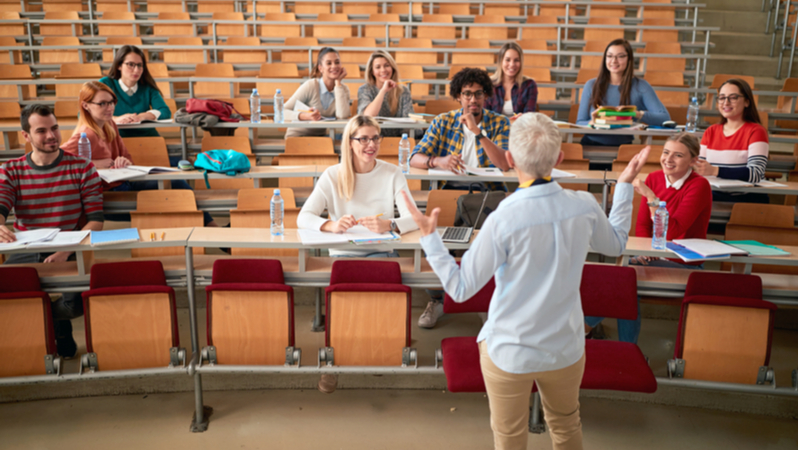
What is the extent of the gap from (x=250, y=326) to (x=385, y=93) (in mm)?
2231

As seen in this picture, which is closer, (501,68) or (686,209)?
(686,209)

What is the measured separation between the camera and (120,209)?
310cm

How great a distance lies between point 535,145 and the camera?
4.50ft

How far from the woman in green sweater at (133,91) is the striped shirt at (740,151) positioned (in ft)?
11.4

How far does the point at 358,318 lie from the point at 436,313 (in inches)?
31.1

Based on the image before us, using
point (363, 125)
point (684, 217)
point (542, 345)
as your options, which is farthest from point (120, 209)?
point (684, 217)

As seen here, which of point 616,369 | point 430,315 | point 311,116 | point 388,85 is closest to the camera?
point 616,369

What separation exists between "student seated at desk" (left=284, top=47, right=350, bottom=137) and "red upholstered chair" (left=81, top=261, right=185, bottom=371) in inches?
82.8

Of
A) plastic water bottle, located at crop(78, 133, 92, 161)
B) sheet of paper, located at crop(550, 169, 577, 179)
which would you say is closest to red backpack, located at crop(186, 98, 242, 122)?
plastic water bottle, located at crop(78, 133, 92, 161)

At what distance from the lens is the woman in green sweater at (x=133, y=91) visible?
3.88 meters

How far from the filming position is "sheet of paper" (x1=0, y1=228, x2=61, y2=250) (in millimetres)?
2174

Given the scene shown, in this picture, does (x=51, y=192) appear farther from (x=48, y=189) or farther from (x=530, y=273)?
(x=530, y=273)

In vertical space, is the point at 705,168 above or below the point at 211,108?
below

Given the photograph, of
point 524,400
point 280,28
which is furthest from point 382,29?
point 524,400
